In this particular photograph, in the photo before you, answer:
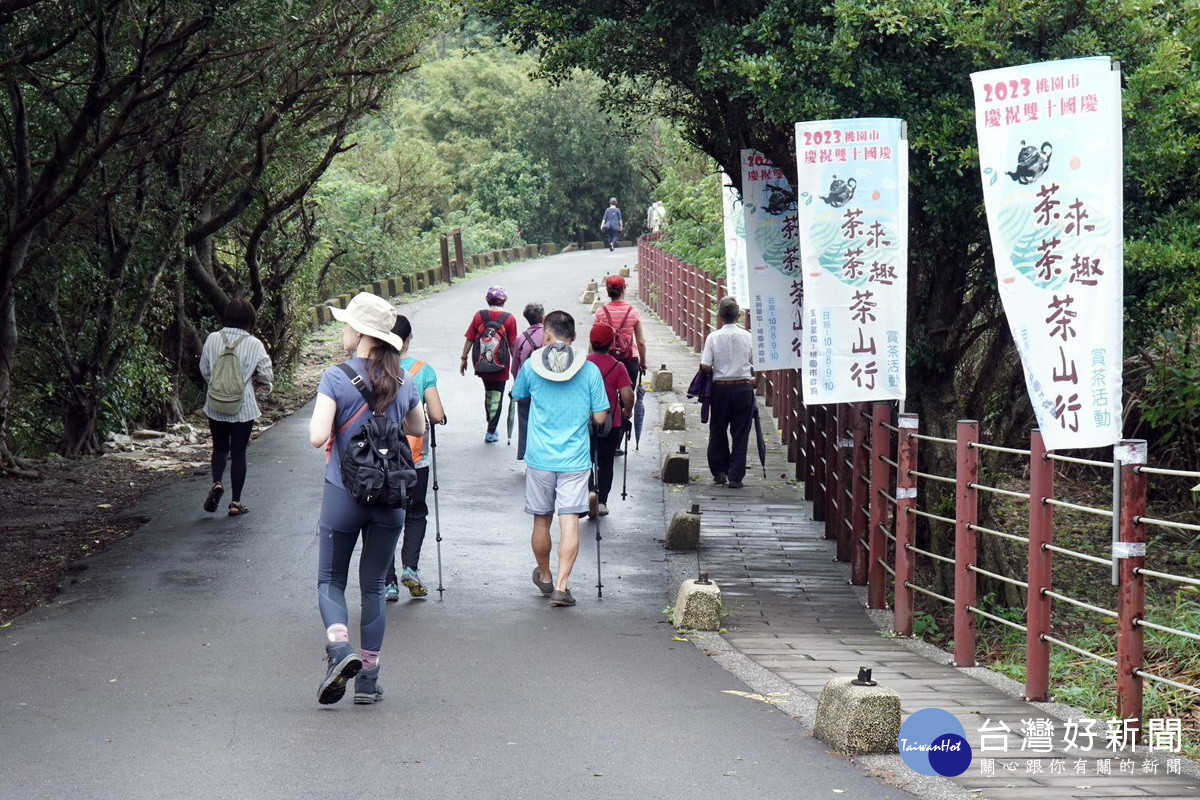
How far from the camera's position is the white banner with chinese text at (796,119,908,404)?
9164 mm

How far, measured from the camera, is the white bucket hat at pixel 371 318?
21.6 feet

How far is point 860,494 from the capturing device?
10.5 meters

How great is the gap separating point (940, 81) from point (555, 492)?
3.91 meters

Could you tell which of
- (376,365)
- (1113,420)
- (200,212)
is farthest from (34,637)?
(200,212)

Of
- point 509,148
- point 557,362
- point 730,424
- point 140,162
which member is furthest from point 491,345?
point 509,148

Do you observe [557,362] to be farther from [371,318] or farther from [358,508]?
[358,508]

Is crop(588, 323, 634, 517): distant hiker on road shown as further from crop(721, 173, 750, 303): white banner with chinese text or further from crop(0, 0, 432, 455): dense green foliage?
crop(721, 173, 750, 303): white banner with chinese text

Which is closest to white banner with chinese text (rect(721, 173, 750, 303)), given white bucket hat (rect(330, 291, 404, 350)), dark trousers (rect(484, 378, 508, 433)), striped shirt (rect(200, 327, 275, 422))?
dark trousers (rect(484, 378, 508, 433))

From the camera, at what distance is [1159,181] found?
9547mm

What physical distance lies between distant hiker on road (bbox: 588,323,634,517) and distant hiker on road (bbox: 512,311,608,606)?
25.8 inches

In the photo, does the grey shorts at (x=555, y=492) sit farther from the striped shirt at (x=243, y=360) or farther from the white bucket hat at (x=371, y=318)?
the striped shirt at (x=243, y=360)

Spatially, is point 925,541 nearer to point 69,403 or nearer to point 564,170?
point 69,403

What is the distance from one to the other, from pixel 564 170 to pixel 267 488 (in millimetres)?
38543

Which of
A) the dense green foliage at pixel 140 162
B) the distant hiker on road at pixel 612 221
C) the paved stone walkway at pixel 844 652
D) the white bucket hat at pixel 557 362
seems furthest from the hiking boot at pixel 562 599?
the distant hiker on road at pixel 612 221
